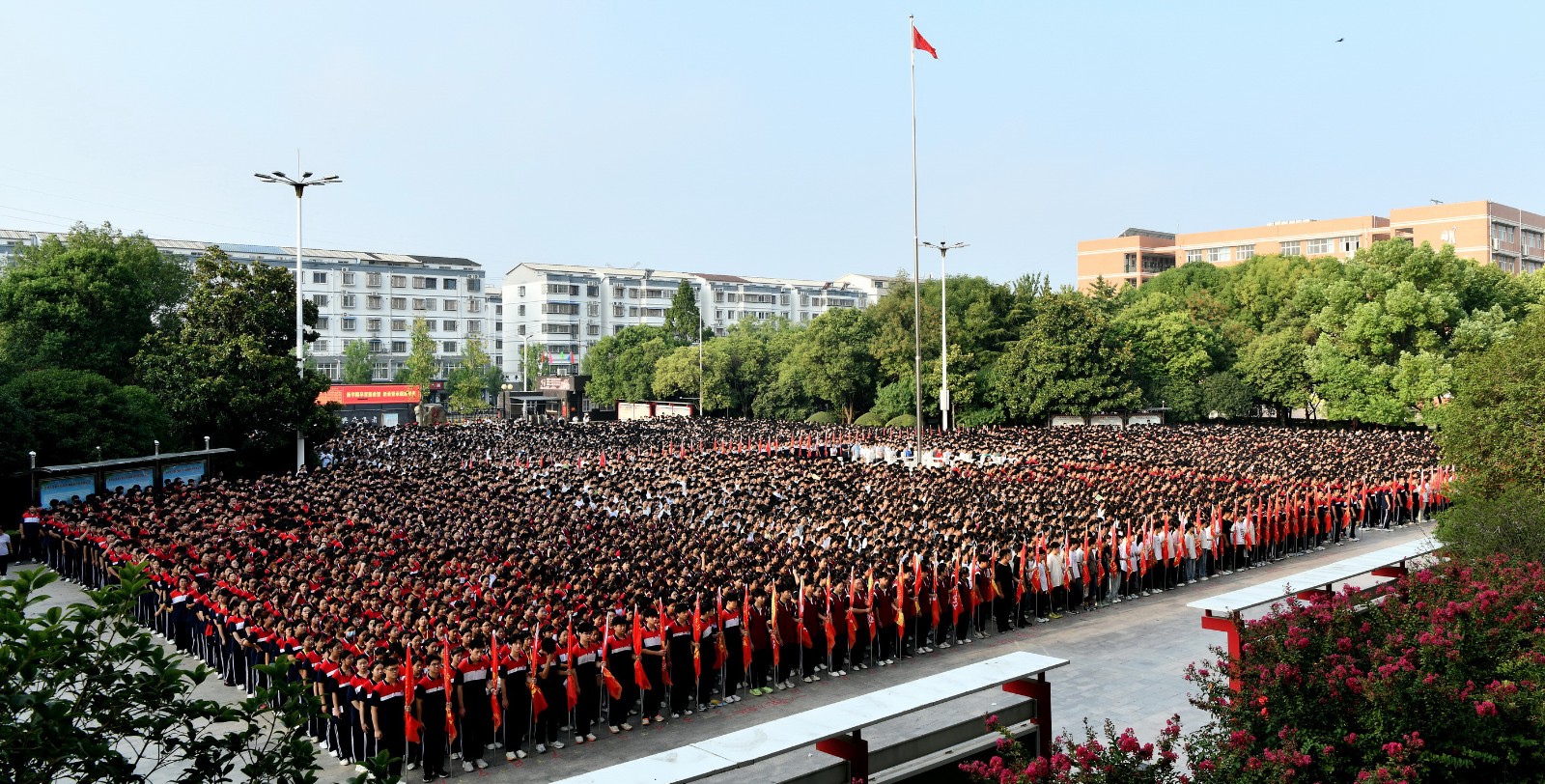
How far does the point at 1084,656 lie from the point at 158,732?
1102 cm

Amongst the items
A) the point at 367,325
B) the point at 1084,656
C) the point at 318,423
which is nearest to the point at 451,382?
the point at 367,325

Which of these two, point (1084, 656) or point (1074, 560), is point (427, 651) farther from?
point (1074, 560)

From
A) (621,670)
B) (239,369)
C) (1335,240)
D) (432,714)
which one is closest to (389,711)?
(432,714)

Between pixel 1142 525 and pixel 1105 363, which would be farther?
pixel 1105 363

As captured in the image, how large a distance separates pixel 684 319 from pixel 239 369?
1641 inches

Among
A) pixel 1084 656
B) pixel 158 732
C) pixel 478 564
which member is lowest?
pixel 1084 656

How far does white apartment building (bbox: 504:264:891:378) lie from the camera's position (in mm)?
78438

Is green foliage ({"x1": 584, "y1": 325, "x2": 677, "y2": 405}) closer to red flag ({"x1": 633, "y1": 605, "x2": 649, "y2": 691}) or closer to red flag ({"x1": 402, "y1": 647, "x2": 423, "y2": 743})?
red flag ({"x1": 633, "y1": 605, "x2": 649, "y2": 691})

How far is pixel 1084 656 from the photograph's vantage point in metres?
12.5

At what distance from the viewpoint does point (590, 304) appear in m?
80.1

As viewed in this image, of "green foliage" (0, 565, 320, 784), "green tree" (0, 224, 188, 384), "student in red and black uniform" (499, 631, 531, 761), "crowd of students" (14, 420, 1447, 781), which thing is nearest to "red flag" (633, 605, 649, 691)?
"crowd of students" (14, 420, 1447, 781)

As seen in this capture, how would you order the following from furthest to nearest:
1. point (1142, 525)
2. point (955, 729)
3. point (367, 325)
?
1. point (367, 325)
2. point (1142, 525)
3. point (955, 729)

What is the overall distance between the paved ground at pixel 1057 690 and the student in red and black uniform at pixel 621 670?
18 cm

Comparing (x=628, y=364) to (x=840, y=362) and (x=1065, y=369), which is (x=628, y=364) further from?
(x=1065, y=369)
